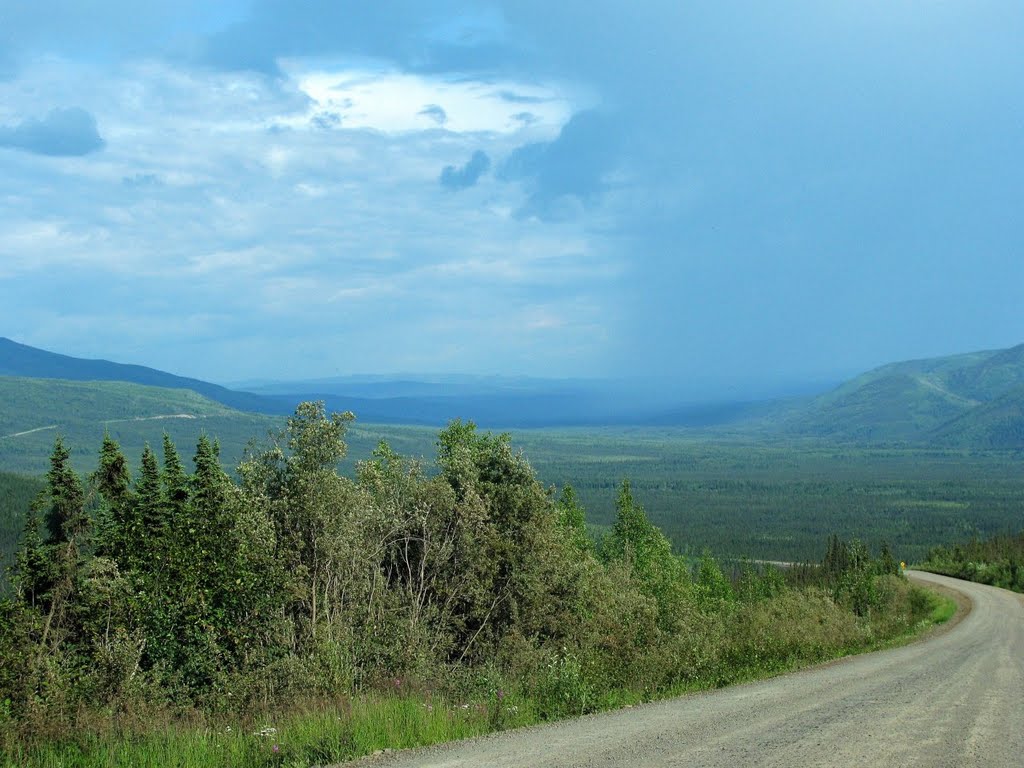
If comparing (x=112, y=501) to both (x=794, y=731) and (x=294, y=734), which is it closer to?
(x=294, y=734)

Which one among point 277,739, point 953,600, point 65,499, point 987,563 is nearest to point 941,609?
point 953,600

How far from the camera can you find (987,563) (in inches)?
3346

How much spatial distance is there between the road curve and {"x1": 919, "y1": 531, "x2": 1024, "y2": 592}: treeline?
62.6 m

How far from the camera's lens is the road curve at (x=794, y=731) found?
12.7m

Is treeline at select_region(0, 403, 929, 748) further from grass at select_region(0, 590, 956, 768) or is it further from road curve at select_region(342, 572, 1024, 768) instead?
road curve at select_region(342, 572, 1024, 768)

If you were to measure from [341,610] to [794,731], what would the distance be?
12.4 m

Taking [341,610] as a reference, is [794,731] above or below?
above

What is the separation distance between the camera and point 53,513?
34.3 meters

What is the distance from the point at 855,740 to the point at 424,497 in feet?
49.8

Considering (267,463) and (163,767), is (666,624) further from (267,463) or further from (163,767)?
(163,767)

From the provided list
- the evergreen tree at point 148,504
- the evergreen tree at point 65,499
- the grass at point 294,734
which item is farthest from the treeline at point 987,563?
the grass at point 294,734

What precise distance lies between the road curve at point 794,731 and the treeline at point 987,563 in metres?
62.6

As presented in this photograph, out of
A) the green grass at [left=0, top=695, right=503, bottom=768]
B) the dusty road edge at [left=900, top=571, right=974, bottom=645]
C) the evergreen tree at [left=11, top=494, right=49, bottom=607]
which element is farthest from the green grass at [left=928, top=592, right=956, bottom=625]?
the evergreen tree at [left=11, top=494, right=49, bottom=607]

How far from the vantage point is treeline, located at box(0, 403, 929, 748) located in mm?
18938
